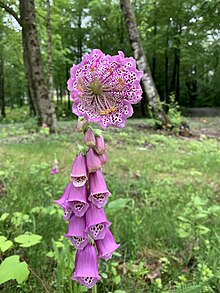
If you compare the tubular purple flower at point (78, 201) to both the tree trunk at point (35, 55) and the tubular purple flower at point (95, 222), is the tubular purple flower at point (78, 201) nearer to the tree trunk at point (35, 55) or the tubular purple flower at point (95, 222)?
the tubular purple flower at point (95, 222)

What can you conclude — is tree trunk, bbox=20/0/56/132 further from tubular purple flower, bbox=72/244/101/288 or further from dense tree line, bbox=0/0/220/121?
tubular purple flower, bbox=72/244/101/288

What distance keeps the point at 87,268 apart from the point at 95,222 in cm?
21

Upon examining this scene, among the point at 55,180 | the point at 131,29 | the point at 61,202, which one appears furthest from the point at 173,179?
the point at 131,29

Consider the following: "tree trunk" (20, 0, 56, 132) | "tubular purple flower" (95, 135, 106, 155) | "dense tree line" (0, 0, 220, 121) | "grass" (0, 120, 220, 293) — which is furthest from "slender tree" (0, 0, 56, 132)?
"tubular purple flower" (95, 135, 106, 155)

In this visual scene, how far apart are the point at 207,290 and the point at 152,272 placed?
0.48m

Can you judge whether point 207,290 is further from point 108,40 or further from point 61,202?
point 108,40

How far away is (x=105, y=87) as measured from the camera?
123cm

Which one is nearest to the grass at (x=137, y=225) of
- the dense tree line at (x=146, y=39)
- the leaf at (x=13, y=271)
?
the leaf at (x=13, y=271)

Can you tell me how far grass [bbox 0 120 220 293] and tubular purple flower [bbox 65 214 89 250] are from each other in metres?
0.49

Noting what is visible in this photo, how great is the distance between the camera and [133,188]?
4328 mm

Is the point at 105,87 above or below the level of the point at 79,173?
above

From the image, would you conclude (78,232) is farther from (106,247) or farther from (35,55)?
(35,55)

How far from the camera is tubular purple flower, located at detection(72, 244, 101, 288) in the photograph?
3.99 ft

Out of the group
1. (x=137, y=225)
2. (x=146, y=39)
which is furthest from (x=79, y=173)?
(x=146, y=39)
